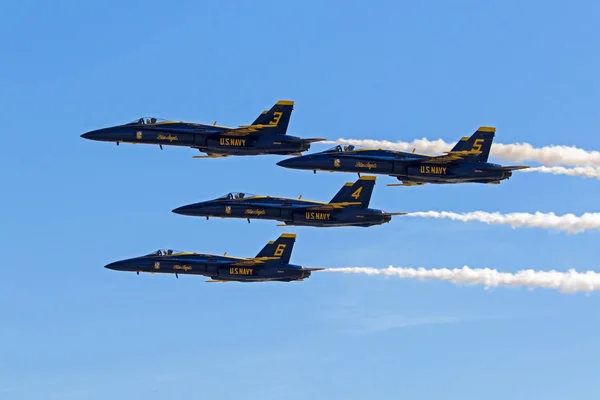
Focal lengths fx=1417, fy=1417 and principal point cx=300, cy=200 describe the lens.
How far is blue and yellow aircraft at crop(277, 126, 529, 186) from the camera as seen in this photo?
115688mm

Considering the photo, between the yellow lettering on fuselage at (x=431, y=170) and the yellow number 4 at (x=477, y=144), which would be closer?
the yellow lettering on fuselage at (x=431, y=170)

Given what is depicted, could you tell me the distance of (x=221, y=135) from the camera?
388 ft

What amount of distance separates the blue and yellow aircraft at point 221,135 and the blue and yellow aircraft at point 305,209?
671cm

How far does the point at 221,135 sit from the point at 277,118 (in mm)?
4895

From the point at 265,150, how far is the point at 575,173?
1072 inches

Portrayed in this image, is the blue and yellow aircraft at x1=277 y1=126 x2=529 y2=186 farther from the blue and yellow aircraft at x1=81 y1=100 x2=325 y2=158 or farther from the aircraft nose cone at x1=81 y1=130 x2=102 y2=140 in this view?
the aircraft nose cone at x1=81 y1=130 x2=102 y2=140

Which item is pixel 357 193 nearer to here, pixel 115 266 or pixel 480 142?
pixel 480 142

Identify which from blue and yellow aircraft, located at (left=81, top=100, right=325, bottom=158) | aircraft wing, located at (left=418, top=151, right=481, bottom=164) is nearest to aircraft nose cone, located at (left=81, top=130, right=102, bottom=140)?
blue and yellow aircraft, located at (left=81, top=100, right=325, bottom=158)

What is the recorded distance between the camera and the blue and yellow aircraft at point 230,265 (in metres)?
125

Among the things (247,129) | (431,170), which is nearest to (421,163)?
(431,170)

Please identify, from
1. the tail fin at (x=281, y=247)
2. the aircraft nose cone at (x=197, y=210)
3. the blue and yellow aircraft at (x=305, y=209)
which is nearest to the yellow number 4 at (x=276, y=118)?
the blue and yellow aircraft at (x=305, y=209)

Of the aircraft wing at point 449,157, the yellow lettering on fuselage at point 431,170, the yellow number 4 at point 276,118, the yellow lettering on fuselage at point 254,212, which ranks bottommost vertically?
the yellow lettering on fuselage at point 254,212

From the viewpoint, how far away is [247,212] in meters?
125

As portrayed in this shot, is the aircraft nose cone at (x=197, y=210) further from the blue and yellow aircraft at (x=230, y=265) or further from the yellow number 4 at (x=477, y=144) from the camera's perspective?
the yellow number 4 at (x=477, y=144)
